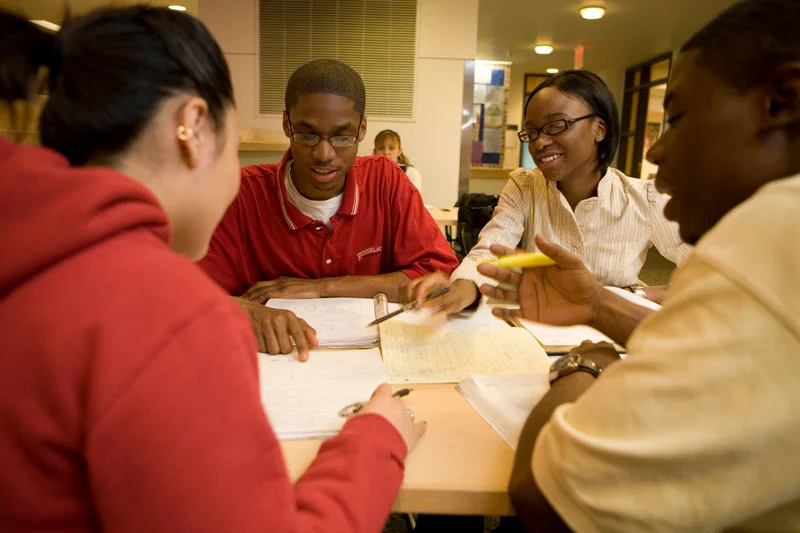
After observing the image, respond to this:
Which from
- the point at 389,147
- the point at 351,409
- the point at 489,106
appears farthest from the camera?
the point at 489,106

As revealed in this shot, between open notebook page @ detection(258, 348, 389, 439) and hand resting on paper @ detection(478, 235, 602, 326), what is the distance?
0.32 m

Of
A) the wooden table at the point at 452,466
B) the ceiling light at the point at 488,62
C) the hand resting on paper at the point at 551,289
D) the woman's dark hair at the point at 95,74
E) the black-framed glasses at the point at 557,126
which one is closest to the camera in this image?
the woman's dark hair at the point at 95,74

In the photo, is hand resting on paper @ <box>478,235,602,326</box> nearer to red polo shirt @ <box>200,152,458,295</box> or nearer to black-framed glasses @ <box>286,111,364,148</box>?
red polo shirt @ <box>200,152,458,295</box>

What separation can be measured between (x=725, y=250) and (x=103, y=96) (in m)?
0.65

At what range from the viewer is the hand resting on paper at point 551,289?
41.3 inches

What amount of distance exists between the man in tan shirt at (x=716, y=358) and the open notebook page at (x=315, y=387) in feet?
1.07

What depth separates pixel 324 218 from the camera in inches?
69.2

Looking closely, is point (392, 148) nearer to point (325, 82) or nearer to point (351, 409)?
point (325, 82)

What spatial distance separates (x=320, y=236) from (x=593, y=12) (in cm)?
511

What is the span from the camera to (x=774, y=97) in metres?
0.58

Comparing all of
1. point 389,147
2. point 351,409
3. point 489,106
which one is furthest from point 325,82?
point 489,106

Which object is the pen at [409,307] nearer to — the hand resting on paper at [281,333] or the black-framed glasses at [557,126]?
the hand resting on paper at [281,333]

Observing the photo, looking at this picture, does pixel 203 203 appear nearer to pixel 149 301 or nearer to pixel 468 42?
pixel 149 301

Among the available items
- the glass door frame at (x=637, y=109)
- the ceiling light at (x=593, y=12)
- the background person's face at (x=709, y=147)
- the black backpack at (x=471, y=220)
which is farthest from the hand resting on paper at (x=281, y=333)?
the glass door frame at (x=637, y=109)
